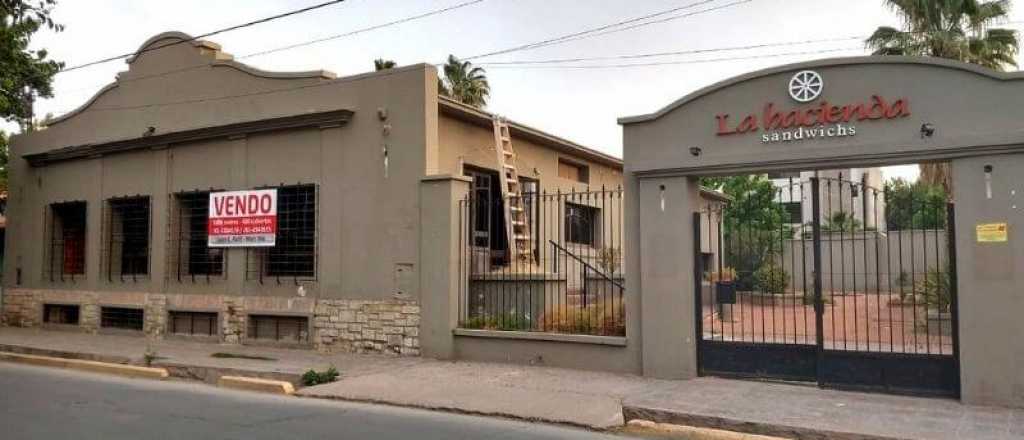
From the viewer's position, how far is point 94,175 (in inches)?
706

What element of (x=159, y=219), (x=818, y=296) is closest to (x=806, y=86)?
(x=818, y=296)

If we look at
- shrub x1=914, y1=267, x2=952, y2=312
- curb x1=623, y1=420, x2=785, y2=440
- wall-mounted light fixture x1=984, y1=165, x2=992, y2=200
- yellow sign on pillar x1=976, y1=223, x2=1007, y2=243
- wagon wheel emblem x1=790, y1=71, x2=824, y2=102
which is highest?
wagon wheel emblem x1=790, y1=71, x2=824, y2=102

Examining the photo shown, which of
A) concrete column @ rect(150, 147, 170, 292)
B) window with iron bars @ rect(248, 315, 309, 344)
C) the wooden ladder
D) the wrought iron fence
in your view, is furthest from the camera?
concrete column @ rect(150, 147, 170, 292)

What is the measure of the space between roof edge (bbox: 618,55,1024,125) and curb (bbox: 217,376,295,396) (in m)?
5.81

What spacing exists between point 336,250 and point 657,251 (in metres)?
5.93

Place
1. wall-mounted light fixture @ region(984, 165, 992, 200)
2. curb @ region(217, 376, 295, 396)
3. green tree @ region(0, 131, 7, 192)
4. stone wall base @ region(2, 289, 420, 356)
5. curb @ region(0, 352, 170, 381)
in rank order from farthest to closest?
green tree @ region(0, 131, 7, 192), stone wall base @ region(2, 289, 420, 356), curb @ region(0, 352, 170, 381), curb @ region(217, 376, 295, 396), wall-mounted light fixture @ region(984, 165, 992, 200)

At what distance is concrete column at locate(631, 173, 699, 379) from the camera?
1042 cm

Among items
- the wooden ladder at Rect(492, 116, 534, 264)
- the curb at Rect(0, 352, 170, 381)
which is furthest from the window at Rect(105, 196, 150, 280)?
the wooden ladder at Rect(492, 116, 534, 264)

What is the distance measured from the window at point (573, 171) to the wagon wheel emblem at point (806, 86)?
906 centimetres

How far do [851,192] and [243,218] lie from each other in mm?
10659

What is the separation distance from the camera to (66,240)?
19.0 meters

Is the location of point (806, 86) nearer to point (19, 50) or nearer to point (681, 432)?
point (681, 432)

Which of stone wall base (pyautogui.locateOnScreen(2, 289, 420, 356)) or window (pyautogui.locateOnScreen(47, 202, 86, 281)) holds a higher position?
window (pyautogui.locateOnScreen(47, 202, 86, 281))

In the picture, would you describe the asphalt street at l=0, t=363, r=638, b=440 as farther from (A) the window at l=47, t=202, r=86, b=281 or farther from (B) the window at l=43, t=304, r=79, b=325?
(A) the window at l=47, t=202, r=86, b=281
